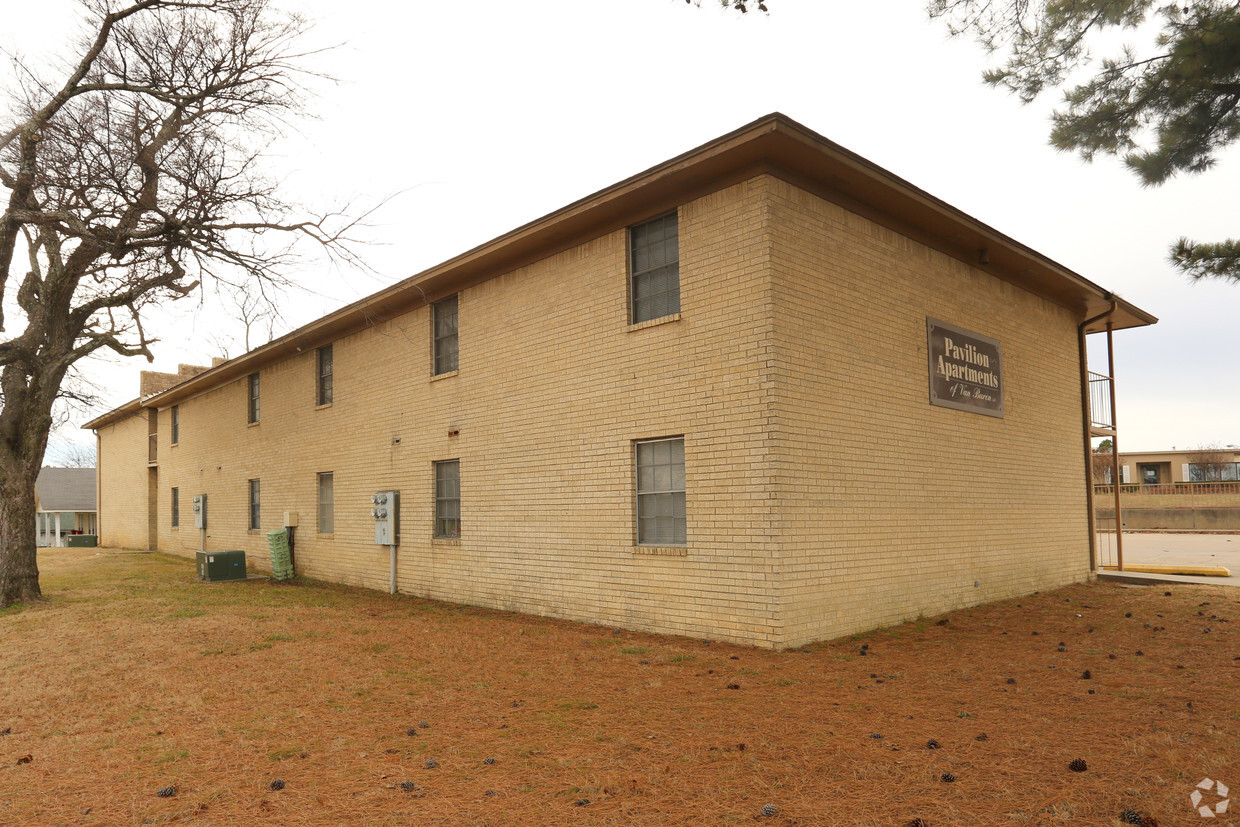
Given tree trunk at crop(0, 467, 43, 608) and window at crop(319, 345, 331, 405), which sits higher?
window at crop(319, 345, 331, 405)

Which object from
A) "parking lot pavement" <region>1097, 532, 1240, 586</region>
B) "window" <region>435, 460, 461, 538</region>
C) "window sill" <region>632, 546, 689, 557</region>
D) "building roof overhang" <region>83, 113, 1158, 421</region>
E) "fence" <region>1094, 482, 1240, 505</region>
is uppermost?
"building roof overhang" <region>83, 113, 1158, 421</region>

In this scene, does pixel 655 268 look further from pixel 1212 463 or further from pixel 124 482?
pixel 1212 463

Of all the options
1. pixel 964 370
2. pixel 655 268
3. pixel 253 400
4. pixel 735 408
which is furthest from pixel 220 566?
pixel 964 370

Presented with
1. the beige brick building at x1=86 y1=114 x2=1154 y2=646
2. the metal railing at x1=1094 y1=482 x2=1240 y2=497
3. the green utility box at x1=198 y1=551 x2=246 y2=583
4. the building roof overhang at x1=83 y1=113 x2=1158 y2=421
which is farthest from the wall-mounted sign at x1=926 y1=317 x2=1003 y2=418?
the metal railing at x1=1094 y1=482 x2=1240 y2=497

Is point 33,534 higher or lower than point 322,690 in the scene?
higher

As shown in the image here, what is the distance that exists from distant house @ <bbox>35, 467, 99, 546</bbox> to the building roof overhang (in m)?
46.6

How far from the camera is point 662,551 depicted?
10000 mm

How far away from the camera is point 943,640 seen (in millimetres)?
9422

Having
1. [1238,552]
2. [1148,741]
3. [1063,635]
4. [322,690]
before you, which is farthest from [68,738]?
[1238,552]

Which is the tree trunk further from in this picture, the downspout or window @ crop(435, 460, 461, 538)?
the downspout

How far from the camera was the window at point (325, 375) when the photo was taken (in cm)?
1817

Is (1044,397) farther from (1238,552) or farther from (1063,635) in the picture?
(1238,552)

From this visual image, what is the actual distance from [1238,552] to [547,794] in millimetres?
25149

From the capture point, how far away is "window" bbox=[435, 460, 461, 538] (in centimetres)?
1383
